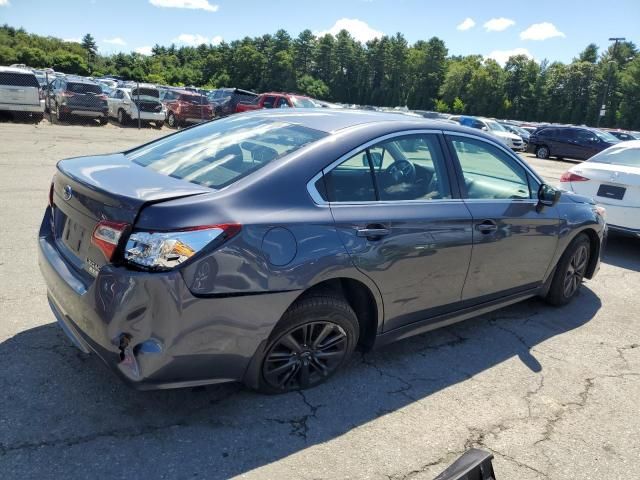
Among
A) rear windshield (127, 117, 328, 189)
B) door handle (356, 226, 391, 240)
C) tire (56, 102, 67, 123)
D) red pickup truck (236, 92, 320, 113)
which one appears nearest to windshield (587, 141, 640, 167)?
door handle (356, 226, 391, 240)

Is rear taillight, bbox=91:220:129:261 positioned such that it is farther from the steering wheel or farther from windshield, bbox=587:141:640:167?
windshield, bbox=587:141:640:167

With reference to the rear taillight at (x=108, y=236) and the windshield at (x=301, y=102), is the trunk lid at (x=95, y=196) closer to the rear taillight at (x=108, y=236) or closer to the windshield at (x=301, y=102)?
the rear taillight at (x=108, y=236)

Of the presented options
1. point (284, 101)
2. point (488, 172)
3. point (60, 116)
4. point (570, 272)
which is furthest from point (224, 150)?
point (60, 116)

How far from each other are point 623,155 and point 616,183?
0.83 meters

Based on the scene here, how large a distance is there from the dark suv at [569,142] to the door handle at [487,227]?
933 inches

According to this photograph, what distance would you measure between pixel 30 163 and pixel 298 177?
30.8 ft

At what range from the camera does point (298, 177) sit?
2.90m

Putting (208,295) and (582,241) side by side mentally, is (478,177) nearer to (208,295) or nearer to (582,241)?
(582,241)

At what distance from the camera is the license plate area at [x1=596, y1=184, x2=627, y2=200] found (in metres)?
6.94

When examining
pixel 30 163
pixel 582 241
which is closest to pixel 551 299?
pixel 582 241

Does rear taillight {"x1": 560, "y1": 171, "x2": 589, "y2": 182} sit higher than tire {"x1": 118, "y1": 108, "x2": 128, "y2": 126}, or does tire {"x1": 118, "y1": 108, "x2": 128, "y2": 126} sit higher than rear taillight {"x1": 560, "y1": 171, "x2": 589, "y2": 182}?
rear taillight {"x1": 560, "y1": 171, "x2": 589, "y2": 182}

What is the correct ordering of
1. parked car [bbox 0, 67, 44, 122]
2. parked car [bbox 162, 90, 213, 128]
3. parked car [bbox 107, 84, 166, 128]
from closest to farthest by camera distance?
parked car [bbox 0, 67, 44, 122]
parked car [bbox 107, 84, 166, 128]
parked car [bbox 162, 90, 213, 128]

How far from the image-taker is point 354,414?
3.03m

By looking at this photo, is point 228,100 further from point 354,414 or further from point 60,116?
point 354,414
